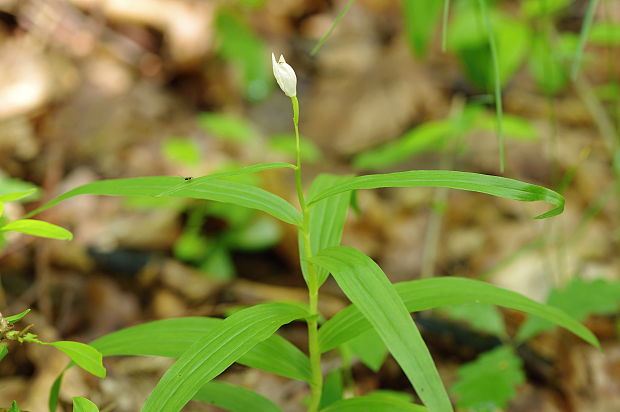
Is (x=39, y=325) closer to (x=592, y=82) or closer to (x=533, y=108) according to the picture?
(x=533, y=108)

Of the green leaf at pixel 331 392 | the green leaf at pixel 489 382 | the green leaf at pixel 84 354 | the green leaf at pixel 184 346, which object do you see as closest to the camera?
the green leaf at pixel 84 354

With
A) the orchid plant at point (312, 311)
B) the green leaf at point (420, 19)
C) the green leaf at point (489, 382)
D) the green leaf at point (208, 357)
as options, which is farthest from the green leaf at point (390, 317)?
the green leaf at point (420, 19)

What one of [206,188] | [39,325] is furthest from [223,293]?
[206,188]

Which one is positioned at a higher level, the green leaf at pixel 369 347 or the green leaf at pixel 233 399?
the green leaf at pixel 369 347

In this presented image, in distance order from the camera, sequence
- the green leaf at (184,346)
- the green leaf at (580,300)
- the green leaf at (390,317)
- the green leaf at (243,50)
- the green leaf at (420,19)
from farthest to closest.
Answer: the green leaf at (243,50), the green leaf at (420,19), the green leaf at (580,300), the green leaf at (184,346), the green leaf at (390,317)

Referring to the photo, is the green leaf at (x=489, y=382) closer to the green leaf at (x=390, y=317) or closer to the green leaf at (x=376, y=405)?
the green leaf at (x=376, y=405)

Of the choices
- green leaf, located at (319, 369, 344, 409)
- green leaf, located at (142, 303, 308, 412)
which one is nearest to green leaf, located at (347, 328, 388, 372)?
green leaf, located at (319, 369, 344, 409)

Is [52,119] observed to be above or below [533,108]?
below

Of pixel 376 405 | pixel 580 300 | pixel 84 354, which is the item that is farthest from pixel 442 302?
pixel 580 300
